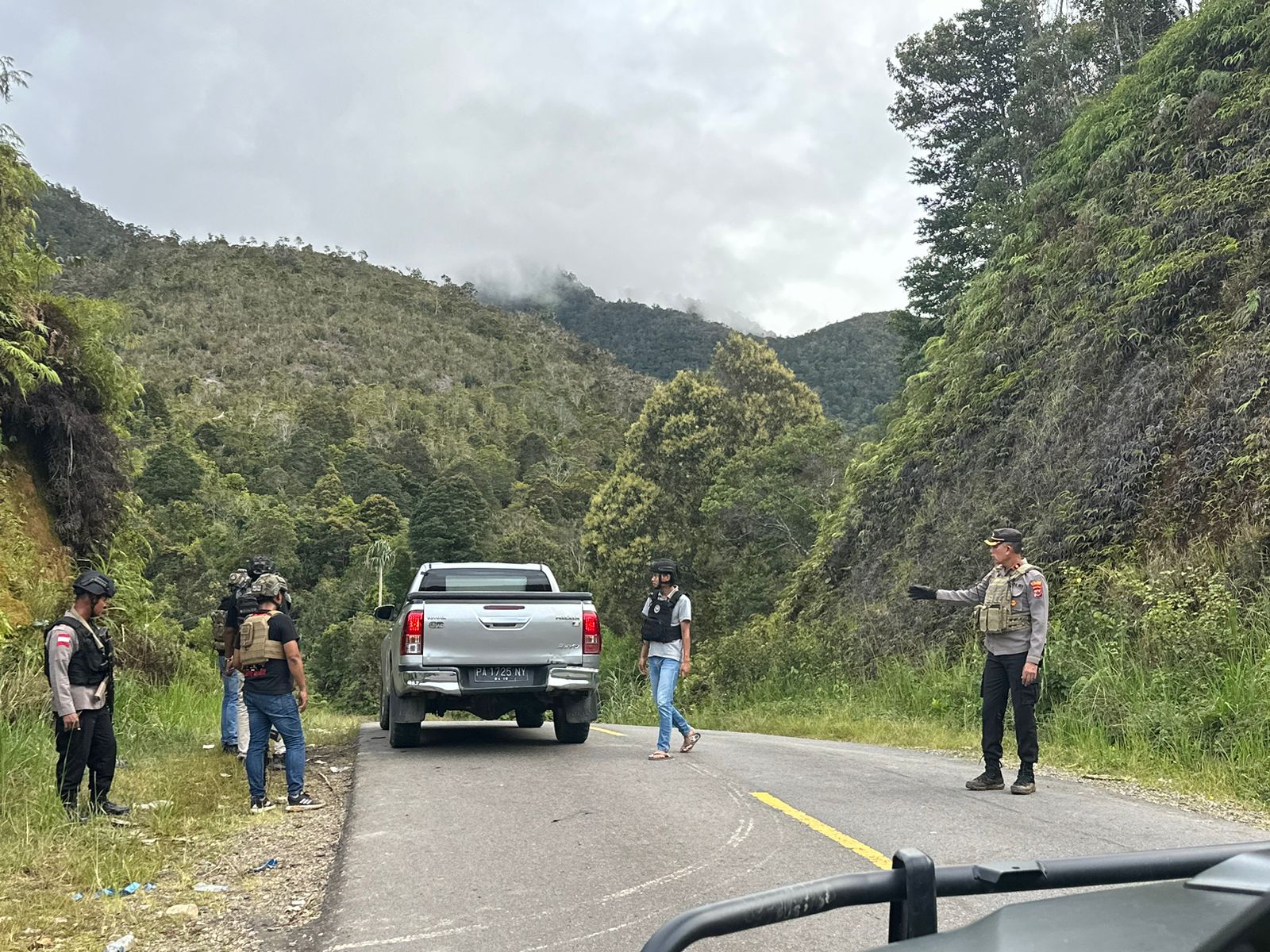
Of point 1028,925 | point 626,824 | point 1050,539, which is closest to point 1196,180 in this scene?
point 1050,539

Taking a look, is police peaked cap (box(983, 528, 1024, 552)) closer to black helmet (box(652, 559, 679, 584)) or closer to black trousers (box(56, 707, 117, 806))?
black helmet (box(652, 559, 679, 584))

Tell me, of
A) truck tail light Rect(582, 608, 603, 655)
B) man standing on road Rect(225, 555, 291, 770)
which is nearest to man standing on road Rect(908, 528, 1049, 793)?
truck tail light Rect(582, 608, 603, 655)

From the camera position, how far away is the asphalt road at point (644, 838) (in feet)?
17.2

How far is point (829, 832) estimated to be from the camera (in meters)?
7.14

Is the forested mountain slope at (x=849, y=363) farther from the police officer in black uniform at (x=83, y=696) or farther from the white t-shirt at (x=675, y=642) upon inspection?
the police officer in black uniform at (x=83, y=696)

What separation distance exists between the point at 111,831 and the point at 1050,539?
13.7 meters

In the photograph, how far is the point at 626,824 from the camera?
7.57 meters

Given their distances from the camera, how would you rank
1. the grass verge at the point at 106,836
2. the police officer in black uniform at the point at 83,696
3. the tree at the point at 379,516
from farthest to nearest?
1. the tree at the point at 379,516
2. the police officer in black uniform at the point at 83,696
3. the grass verge at the point at 106,836

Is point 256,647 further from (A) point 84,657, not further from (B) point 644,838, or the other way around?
(B) point 644,838

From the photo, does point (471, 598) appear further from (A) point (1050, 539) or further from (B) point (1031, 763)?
(A) point (1050, 539)

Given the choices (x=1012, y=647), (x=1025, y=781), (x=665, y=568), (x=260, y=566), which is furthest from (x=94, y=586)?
(x=1025, y=781)

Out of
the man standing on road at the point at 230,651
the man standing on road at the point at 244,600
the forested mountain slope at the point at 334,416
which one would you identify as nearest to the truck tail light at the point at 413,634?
the man standing on road at the point at 244,600

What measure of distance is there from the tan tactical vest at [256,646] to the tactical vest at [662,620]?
374cm

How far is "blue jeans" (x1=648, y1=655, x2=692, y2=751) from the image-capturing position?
10945 millimetres
